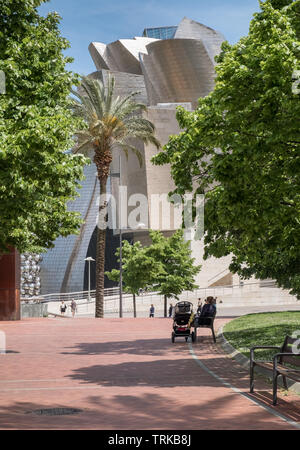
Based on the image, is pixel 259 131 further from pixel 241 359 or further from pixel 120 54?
pixel 120 54

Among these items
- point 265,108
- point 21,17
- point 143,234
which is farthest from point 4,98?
point 143,234

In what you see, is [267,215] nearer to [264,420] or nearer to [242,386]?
[242,386]

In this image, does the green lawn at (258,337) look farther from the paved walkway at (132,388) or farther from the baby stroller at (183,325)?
the baby stroller at (183,325)

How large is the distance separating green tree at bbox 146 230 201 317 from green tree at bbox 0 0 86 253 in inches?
1222

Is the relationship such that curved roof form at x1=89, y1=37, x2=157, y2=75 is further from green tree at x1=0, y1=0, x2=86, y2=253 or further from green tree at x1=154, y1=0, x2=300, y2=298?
green tree at x1=154, y1=0, x2=300, y2=298

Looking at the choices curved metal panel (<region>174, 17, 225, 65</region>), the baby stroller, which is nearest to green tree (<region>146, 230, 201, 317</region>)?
the baby stroller

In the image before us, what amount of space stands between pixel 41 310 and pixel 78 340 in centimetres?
2062

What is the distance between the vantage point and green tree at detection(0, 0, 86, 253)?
42.0 ft

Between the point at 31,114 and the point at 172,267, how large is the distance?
3827 centimetres

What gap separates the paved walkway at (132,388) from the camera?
832cm

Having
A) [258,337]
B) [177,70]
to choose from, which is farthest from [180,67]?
[258,337]

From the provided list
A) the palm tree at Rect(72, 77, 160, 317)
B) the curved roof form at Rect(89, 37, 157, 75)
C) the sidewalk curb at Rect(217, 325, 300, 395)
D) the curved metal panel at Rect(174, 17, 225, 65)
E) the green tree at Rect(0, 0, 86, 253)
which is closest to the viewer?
the sidewalk curb at Rect(217, 325, 300, 395)

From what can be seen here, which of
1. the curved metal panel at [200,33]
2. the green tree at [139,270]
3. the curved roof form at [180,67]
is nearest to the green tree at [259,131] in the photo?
the green tree at [139,270]

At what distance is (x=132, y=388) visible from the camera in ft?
37.1
